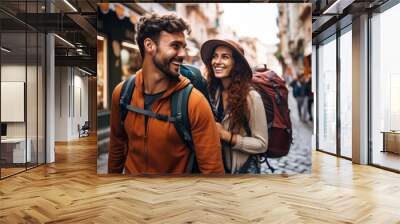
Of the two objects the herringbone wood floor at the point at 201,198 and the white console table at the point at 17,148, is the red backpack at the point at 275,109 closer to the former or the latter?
the herringbone wood floor at the point at 201,198

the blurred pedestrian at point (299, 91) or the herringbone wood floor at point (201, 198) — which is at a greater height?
the blurred pedestrian at point (299, 91)

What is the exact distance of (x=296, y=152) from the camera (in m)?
6.53

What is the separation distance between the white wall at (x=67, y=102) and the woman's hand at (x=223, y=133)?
9.80 m

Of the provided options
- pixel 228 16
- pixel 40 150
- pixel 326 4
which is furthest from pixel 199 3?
pixel 40 150

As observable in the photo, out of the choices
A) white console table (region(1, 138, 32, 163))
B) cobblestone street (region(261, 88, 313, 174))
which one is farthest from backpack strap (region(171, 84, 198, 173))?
white console table (region(1, 138, 32, 163))

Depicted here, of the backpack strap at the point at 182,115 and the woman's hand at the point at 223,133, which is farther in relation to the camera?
the woman's hand at the point at 223,133

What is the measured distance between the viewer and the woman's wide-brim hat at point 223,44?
20.7 ft

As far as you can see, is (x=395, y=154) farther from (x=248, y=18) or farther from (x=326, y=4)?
(x=248, y=18)

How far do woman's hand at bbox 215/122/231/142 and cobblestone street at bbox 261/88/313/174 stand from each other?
79cm

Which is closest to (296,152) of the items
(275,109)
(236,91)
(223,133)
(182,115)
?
(275,109)

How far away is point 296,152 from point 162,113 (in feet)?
7.60

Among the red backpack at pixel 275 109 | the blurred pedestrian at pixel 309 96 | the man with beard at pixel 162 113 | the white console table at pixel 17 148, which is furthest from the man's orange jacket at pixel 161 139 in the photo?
the white console table at pixel 17 148

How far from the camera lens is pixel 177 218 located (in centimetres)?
399

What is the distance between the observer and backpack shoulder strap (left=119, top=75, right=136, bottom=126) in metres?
6.29
